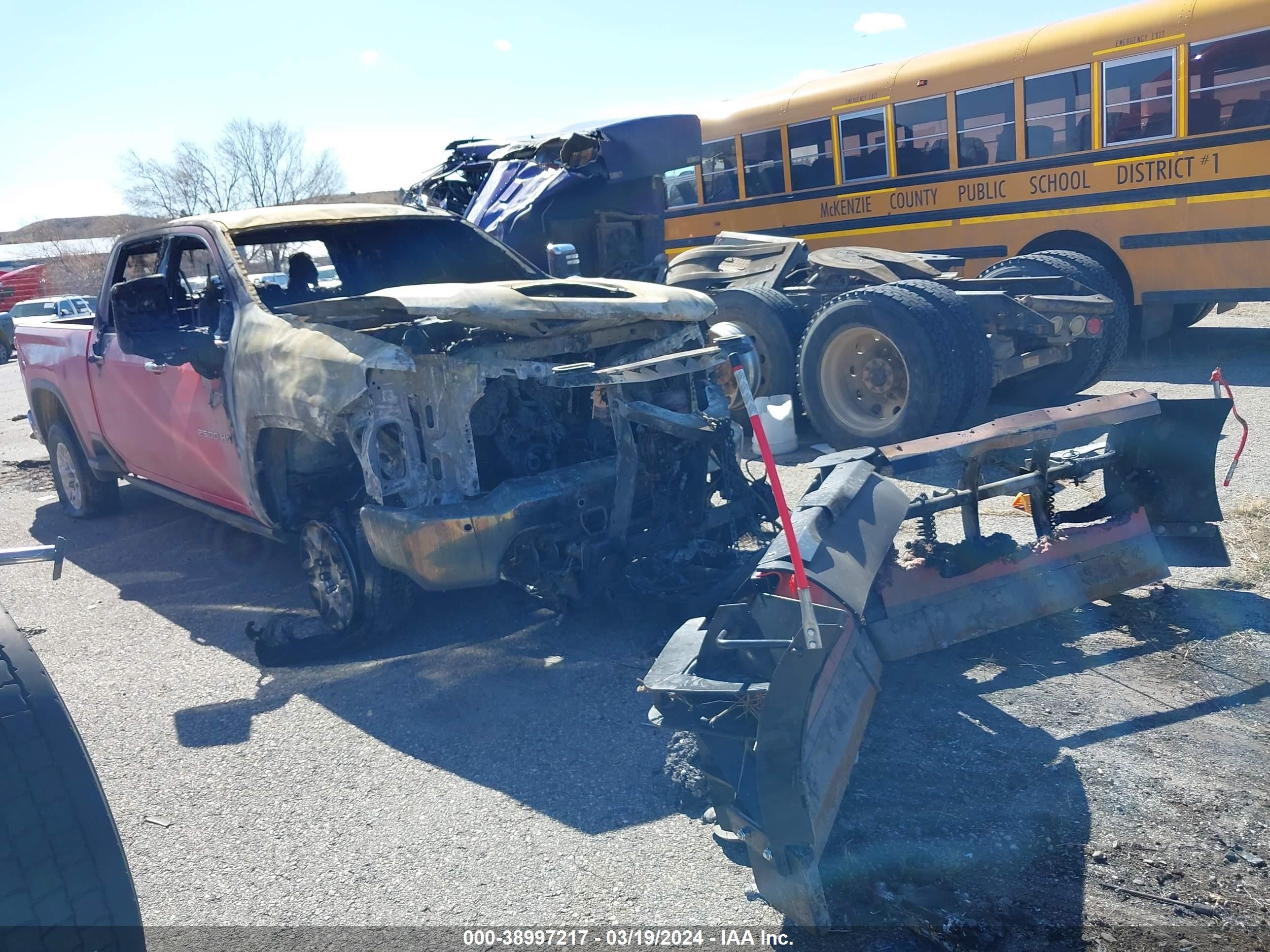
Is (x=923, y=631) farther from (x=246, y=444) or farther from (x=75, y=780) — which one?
(x=246, y=444)

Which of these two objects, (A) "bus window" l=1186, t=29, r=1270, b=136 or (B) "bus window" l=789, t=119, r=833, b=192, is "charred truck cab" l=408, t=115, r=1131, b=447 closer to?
(A) "bus window" l=1186, t=29, r=1270, b=136

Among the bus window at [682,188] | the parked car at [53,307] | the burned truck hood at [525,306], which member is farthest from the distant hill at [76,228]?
the burned truck hood at [525,306]

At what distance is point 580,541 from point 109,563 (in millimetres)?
3774

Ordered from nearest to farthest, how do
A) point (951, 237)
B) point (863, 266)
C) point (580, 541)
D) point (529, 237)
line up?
point (580, 541) < point (863, 266) < point (529, 237) < point (951, 237)

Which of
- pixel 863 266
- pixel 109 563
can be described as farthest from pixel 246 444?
pixel 863 266

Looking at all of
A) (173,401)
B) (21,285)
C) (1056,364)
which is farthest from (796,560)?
(21,285)

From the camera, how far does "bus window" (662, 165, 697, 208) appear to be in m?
13.6

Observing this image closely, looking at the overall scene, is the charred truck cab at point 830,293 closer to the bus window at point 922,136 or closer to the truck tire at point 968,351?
the truck tire at point 968,351

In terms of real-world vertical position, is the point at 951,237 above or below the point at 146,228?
below

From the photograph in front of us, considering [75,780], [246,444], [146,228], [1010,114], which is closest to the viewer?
[75,780]

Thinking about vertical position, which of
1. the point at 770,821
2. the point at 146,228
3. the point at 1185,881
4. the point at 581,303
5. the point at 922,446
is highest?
the point at 146,228

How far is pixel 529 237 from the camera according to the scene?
9852mm

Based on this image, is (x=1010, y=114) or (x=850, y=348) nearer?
(x=850, y=348)

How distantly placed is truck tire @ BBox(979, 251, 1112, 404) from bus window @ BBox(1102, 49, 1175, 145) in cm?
194
